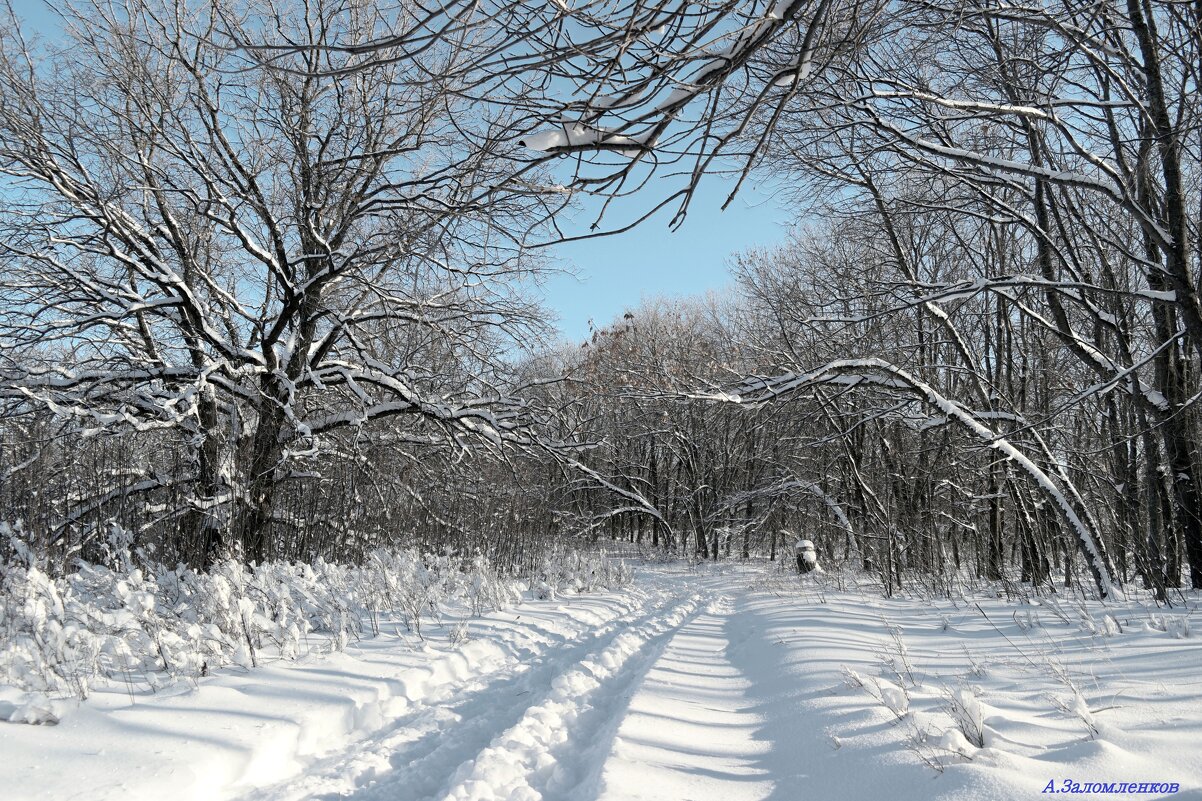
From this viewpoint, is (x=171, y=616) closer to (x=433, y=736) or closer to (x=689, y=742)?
(x=433, y=736)

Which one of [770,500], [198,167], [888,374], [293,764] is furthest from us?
[770,500]

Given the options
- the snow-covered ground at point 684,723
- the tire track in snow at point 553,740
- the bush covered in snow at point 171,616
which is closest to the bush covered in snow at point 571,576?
the bush covered in snow at point 171,616

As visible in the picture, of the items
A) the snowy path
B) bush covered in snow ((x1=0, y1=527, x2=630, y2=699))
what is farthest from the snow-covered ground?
bush covered in snow ((x1=0, y1=527, x2=630, y2=699))

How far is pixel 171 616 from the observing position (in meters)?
4.81

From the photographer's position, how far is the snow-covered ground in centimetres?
232

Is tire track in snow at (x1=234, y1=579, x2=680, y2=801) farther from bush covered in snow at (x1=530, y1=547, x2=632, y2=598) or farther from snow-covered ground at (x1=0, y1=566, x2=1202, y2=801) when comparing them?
bush covered in snow at (x1=530, y1=547, x2=632, y2=598)

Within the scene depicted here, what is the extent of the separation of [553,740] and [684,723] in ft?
2.44

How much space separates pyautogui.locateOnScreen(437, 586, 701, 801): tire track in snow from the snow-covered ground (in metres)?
0.02

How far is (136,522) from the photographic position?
7965 mm

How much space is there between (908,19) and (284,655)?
21.1ft

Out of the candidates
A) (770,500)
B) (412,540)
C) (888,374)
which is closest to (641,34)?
(888,374)

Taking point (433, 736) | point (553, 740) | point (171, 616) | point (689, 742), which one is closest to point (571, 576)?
point (171, 616)

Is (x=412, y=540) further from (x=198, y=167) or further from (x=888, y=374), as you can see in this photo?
(x=888, y=374)

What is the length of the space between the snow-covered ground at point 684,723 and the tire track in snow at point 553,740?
2cm
